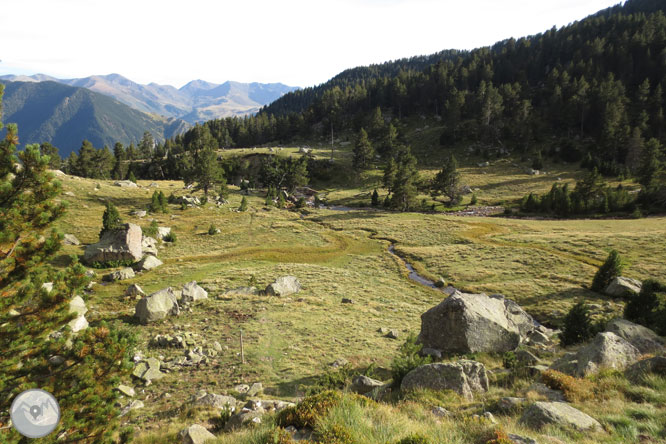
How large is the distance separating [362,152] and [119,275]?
305 feet

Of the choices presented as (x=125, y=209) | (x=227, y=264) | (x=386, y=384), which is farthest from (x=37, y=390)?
(x=125, y=209)

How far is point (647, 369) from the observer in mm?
11344

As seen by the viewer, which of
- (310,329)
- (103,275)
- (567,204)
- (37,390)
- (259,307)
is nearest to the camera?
(37,390)

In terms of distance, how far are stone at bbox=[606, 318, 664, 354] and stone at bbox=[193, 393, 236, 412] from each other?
21.3 m

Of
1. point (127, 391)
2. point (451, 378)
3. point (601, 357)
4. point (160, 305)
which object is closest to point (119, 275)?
point (160, 305)

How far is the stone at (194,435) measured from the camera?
10383 mm

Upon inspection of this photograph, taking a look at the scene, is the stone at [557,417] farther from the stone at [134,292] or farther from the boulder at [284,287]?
the stone at [134,292]

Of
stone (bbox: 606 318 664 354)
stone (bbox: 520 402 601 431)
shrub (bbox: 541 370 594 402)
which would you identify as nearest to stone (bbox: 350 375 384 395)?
stone (bbox: 520 402 601 431)

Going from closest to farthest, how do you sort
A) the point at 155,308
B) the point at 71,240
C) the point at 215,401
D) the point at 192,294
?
the point at 215,401, the point at 155,308, the point at 192,294, the point at 71,240

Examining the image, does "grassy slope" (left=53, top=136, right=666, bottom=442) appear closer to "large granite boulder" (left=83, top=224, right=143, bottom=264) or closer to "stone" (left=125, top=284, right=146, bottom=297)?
"stone" (left=125, top=284, right=146, bottom=297)

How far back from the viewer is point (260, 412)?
487 inches

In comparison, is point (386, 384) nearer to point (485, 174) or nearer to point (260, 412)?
point (260, 412)

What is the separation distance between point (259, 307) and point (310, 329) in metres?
6.87

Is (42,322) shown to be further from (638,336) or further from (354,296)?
(354,296)
